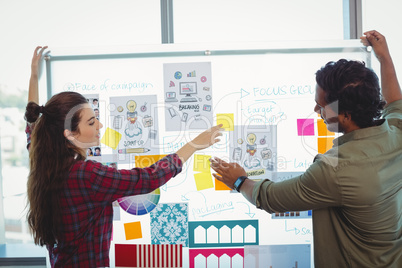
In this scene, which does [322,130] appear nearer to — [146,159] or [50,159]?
[146,159]

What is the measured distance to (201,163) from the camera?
1.66 meters

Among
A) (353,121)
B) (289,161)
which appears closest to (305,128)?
(289,161)

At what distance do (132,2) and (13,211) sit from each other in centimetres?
154

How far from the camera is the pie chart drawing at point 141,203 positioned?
166 cm

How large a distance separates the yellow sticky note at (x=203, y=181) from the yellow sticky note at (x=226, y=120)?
0.28 m

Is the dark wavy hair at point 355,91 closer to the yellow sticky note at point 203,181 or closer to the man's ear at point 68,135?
the yellow sticky note at point 203,181

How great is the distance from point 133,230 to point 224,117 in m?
0.80

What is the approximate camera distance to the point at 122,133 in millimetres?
1670

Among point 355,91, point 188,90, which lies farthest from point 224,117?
point 355,91

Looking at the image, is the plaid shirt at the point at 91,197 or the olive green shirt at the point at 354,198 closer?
the olive green shirt at the point at 354,198

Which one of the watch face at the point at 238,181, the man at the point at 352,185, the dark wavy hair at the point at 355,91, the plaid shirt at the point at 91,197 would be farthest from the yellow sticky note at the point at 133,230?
the dark wavy hair at the point at 355,91

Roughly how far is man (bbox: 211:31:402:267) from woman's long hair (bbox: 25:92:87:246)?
75cm

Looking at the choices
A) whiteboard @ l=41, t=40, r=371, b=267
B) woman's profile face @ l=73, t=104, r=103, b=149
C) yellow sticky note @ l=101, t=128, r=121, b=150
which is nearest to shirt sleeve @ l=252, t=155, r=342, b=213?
whiteboard @ l=41, t=40, r=371, b=267

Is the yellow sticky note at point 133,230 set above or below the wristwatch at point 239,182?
below
